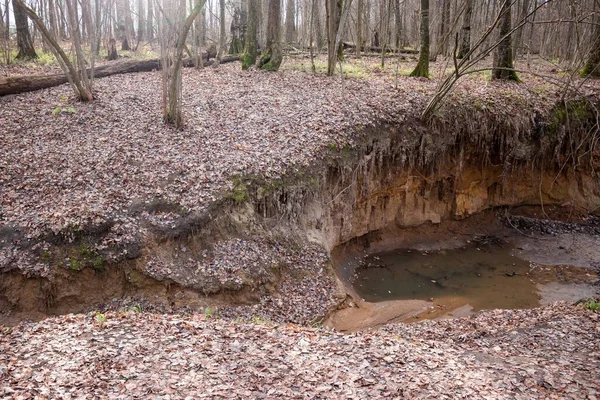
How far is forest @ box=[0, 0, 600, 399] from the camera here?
6.04 metres

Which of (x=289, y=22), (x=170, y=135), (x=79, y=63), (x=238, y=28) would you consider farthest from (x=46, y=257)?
(x=289, y=22)

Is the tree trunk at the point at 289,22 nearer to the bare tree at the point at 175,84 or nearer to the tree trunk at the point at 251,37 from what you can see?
the tree trunk at the point at 251,37

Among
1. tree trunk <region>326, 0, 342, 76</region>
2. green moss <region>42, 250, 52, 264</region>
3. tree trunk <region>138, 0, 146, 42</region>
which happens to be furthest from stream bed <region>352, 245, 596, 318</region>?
tree trunk <region>138, 0, 146, 42</region>

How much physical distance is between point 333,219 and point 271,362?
741 cm

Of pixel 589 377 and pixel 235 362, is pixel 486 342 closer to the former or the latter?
pixel 589 377

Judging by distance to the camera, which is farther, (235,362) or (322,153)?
(322,153)

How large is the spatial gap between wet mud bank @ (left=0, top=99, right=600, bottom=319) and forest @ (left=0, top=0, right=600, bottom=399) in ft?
0.17

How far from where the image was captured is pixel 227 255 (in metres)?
9.97

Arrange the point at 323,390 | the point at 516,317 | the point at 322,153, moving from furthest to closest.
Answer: the point at 322,153 < the point at 516,317 < the point at 323,390

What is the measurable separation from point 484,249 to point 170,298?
10.6m

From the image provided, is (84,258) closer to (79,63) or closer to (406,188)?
(79,63)

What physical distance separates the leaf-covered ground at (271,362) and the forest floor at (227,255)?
3cm

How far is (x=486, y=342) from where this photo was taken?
299 inches

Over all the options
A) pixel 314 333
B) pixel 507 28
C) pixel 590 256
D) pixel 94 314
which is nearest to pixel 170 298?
pixel 94 314
